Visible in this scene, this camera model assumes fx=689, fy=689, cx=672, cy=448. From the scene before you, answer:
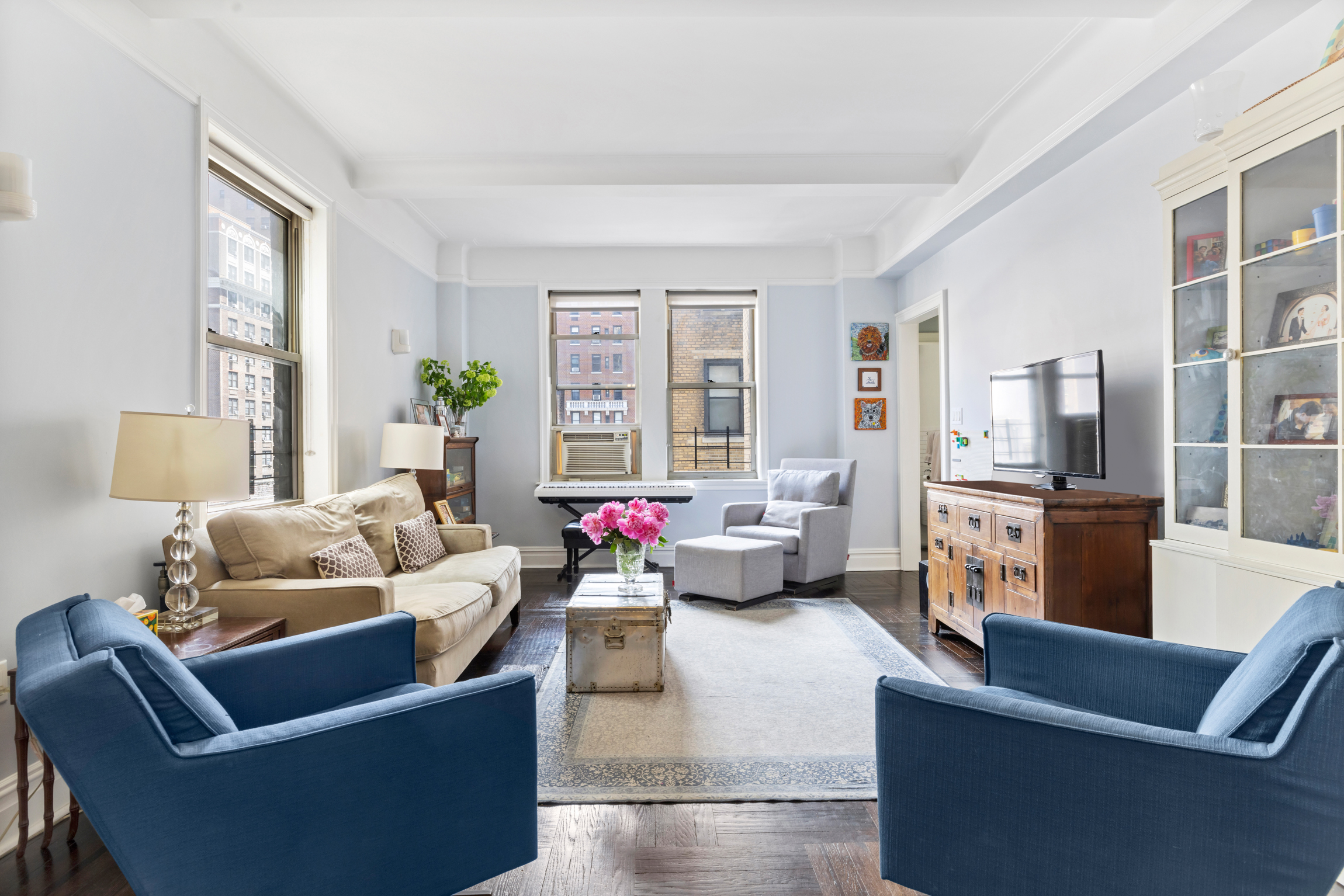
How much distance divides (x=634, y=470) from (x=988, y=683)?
4.43m

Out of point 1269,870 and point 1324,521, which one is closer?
point 1269,870

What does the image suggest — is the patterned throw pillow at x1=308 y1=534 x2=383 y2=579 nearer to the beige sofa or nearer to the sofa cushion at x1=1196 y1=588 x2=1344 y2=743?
the beige sofa

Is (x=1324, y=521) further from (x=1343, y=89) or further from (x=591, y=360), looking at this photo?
(x=591, y=360)

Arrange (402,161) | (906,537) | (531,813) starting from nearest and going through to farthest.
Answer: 1. (531,813)
2. (402,161)
3. (906,537)

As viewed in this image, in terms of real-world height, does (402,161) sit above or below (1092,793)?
above

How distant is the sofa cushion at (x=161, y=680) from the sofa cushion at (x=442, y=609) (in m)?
1.05

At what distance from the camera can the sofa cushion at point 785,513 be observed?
5.02 metres

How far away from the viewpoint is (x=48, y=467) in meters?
2.04

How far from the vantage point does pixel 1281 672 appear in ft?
3.60

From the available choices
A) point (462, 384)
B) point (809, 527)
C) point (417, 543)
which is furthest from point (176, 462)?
point (809, 527)

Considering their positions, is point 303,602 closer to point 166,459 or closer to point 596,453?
point 166,459

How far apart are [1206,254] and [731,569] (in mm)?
2939

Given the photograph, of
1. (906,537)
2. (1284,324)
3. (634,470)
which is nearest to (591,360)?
(634,470)

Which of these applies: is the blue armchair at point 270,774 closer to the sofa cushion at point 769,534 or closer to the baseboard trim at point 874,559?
the sofa cushion at point 769,534
